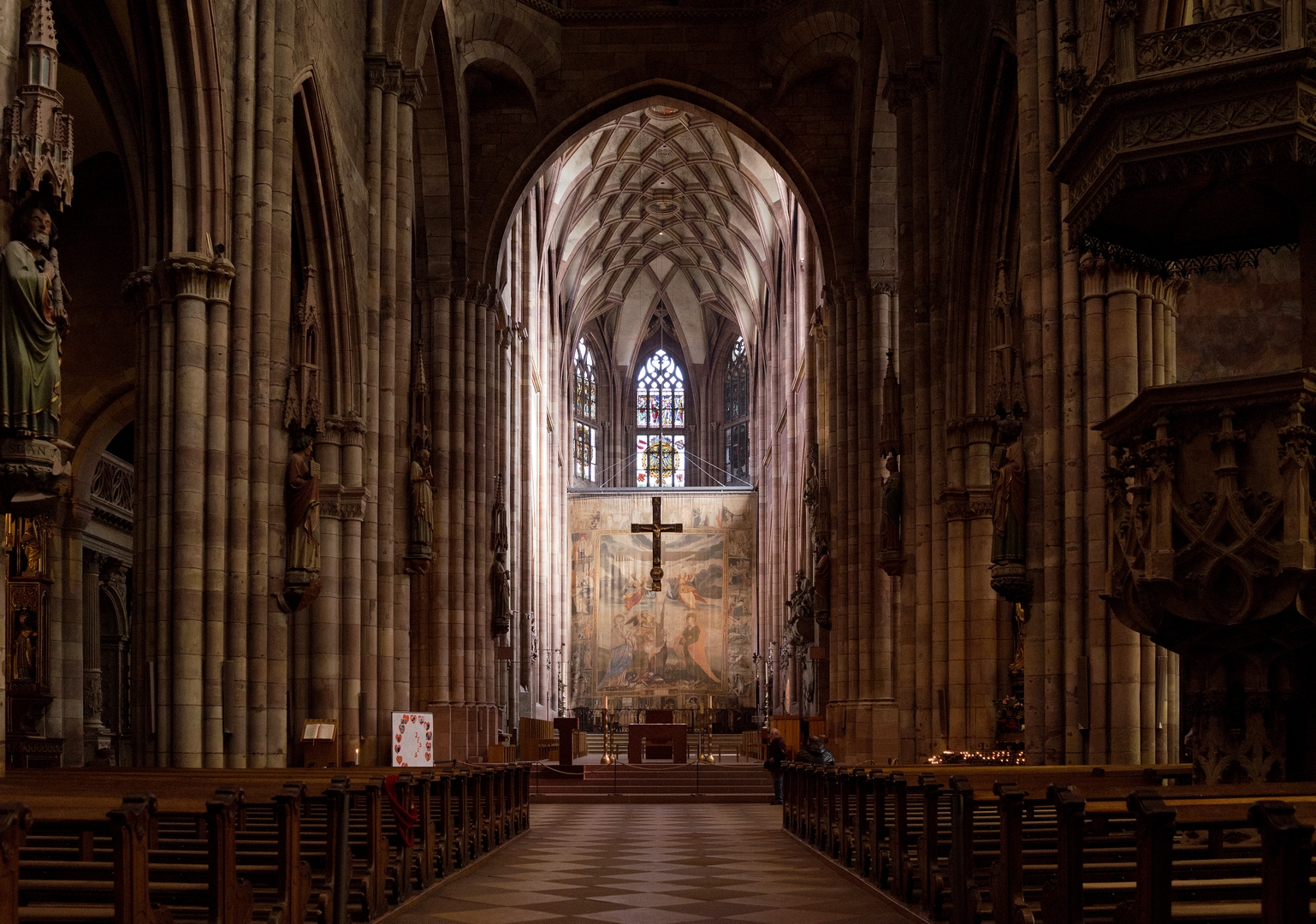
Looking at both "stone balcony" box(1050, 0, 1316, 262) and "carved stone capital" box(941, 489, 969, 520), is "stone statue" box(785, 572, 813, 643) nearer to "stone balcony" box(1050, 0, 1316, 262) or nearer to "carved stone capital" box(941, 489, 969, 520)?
"carved stone capital" box(941, 489, 969, 520)

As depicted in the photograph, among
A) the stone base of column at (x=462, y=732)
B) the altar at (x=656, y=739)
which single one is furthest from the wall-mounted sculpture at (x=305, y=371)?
the altar at (x=656, y=739)

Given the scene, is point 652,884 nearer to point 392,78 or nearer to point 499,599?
point 392,78

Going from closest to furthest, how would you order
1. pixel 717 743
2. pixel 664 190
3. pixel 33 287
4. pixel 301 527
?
pixel 33 287, pixel 301 527, pixel 717 743, pixel 664 190

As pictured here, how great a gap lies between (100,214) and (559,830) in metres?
12.2

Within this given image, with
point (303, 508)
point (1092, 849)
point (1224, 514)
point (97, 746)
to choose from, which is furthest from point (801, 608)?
point (1092, 849)

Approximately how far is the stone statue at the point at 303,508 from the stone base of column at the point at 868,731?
13.0 m

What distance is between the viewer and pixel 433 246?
28906mm

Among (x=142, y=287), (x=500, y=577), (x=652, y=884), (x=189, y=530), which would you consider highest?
(x=142, y=287)

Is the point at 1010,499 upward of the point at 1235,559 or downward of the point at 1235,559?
upward

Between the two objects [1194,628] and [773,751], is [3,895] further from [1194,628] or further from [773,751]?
[773,751]

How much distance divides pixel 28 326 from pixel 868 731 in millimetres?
20250

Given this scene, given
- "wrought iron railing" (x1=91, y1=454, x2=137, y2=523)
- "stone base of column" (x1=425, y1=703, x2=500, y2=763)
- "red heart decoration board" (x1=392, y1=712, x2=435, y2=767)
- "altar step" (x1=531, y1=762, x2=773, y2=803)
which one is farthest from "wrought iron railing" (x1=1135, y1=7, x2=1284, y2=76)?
"stone base of column" (x1=425, y1=703, x2=500, y2=763)

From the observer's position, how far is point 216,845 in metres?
6.05

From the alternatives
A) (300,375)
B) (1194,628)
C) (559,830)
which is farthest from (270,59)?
(1194,628)
